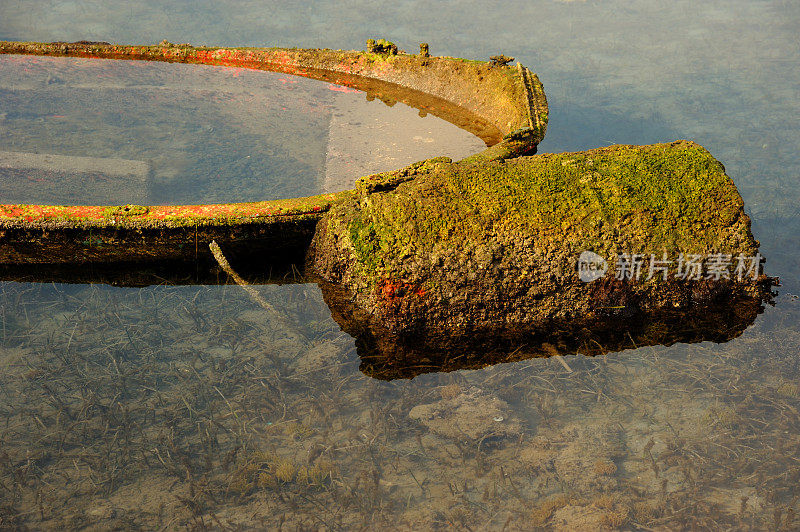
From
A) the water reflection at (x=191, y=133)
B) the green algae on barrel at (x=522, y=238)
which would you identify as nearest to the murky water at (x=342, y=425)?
the green algae on barrel at (x=522, y=238)

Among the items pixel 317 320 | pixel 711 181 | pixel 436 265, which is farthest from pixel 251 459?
pixel 711 181

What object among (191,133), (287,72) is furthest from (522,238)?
(287,72)

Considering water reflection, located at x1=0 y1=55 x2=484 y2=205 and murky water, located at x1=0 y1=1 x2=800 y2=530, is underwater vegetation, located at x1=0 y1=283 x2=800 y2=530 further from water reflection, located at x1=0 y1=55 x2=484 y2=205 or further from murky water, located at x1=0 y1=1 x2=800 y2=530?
water reflection, located at x1=0 y1=55 x2=484 y2=205

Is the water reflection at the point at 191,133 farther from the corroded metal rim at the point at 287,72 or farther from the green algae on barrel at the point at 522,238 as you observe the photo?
the green algae on barrel at the point at 522,238

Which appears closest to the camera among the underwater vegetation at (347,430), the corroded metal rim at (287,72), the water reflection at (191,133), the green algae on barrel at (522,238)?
the underwater vegetation at (347,430)

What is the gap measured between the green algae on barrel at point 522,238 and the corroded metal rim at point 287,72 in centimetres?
33

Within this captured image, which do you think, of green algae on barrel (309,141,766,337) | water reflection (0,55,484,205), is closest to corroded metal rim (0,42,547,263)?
water reflection (0,55,484,205)

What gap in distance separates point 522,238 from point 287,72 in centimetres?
375

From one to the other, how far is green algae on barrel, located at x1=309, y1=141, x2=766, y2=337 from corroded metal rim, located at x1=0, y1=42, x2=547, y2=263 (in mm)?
330

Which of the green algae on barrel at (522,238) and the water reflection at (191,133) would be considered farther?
the water reflection at (191,133)

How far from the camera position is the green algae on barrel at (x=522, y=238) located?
368cm

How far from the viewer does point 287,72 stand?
6660 mm

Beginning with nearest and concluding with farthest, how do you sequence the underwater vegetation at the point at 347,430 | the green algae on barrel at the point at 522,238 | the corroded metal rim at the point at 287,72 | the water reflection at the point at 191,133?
the underwater vegetation at the point at 347,430 < the green algae on barrel at the point at 522,238 < the corroded metal rim at the point at 287,72 < the water reflection at the point at 191,133

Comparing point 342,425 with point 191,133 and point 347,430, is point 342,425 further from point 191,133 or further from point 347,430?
point 191,133
